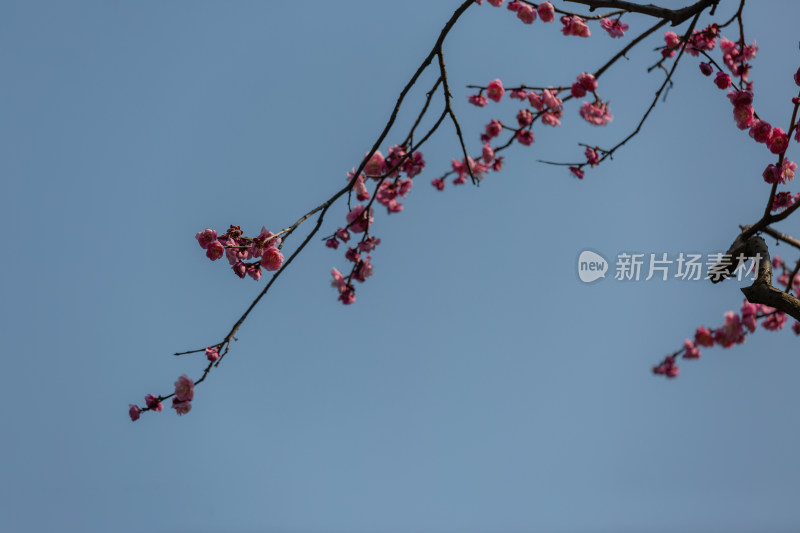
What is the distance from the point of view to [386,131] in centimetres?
294

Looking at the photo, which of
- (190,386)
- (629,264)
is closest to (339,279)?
(190,386)

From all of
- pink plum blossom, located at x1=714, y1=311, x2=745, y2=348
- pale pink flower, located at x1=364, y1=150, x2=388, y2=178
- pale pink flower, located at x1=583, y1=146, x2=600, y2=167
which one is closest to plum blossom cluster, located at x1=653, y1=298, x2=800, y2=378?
pink plum blossom, located at x1=714, y1=311, x2=745, y2=348

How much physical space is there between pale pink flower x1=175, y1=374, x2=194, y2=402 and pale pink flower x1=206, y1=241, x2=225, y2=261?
0.80 meters

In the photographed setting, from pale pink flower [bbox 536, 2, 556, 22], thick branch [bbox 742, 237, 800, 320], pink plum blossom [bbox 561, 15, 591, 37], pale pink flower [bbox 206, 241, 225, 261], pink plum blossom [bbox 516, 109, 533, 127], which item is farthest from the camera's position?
pink plum blossom [bbox 516, 109, 533, 127]

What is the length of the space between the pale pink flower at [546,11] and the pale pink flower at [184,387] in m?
3.22

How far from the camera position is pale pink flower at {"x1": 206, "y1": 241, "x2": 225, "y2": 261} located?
3285mm

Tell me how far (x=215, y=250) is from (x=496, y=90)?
8.67 feet

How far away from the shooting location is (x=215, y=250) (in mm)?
3295

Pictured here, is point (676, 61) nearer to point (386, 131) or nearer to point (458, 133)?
point (458, 133)

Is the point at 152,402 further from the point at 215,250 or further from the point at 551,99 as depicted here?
the point at 551,99

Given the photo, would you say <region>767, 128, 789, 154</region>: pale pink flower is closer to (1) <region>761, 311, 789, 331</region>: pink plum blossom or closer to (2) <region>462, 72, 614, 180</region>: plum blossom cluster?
(2) <region>462, 72, 614, 180</region>: plum blossom cluster

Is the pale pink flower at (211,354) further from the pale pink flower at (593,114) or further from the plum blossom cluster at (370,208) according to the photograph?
the pale pink flower at (593,114)

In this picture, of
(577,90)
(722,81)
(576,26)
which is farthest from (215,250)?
(722,81)

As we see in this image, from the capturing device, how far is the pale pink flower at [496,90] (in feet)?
15.5
